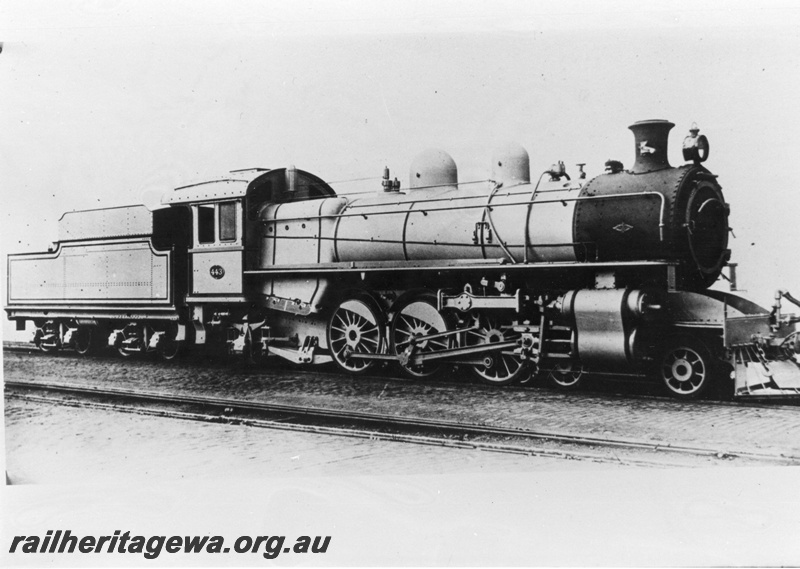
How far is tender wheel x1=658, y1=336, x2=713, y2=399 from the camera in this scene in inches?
316

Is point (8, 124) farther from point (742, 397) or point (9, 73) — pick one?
point (742, 397)

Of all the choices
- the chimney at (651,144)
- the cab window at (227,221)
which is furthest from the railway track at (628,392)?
the cab window at (227,221)

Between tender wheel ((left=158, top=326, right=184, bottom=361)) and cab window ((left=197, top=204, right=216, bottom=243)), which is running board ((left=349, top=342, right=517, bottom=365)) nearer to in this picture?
cab window ((left=197, top=204, right=216, bottom=243))

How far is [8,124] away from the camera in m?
8.00

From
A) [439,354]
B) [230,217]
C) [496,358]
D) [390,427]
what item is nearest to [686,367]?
[496,358]

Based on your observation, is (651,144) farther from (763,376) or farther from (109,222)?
(109,222)

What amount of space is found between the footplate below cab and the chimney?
87.5 inches

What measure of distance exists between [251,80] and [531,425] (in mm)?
4887

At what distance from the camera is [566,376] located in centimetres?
894

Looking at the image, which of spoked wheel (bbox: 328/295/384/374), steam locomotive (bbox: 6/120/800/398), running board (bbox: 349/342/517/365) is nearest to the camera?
steam locomotive (bbox: 6/120/800/398)

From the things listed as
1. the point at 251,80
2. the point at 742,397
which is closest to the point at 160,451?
the point at 251,80

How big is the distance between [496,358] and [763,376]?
2979 millimetres

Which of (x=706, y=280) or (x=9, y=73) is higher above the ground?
(x=9, y=73)

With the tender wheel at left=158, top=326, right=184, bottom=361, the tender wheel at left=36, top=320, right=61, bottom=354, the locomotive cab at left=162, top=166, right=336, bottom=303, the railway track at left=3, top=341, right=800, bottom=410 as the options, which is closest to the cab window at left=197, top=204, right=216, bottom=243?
the locomotive cab at left=162, top=166, right=336, bottom=303
